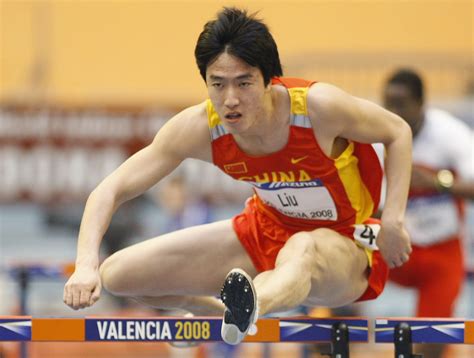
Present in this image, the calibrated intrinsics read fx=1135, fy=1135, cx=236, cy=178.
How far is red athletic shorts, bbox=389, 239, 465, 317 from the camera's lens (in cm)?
676

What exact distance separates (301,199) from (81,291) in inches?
43.2

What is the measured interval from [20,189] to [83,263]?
9633mm

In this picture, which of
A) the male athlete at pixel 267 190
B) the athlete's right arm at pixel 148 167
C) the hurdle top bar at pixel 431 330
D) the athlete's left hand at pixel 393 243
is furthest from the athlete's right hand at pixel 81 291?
the athlete's left hand at pixel 393 243

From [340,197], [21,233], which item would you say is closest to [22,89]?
[21,233]

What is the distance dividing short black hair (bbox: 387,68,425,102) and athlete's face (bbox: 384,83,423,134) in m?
0.02

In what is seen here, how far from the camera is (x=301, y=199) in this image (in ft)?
16.2

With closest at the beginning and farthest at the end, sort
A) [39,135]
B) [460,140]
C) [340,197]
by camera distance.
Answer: [340,197] → [460,140] → [39,135]

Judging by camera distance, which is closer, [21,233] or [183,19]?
[21,233]

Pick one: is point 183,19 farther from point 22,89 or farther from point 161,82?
point 22,89

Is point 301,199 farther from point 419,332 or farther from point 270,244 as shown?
point 419,332

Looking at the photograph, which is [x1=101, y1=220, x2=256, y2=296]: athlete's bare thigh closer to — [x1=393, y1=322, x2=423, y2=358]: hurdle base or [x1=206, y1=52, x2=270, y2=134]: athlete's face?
[x1=206, y1=52, x2=270, y2=134]: athlete's face

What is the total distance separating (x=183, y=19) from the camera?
682 inches

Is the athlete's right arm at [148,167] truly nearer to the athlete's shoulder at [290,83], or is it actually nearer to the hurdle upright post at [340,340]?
the athlete's shoulder at [290,83]

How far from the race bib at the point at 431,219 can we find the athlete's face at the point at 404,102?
0.50m
